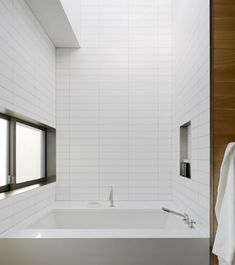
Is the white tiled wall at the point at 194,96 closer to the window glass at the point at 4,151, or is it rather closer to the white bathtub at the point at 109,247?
the white bathtub at the point at 109,247

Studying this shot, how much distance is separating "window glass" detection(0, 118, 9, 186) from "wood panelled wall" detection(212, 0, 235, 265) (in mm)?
1698

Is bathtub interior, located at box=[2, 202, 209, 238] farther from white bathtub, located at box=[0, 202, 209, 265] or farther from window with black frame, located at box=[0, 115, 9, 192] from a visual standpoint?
white bathtub, located at box=[0, 202, 209, 265]

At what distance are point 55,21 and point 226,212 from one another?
235 cm

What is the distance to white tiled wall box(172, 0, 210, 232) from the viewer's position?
254 cm

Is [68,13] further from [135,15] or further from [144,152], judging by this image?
[144,152]

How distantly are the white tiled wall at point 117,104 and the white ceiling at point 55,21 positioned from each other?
237 millimetres

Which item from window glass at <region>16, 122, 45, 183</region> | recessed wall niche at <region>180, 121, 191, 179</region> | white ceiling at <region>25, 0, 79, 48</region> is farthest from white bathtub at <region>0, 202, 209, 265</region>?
white ceiling at <region>25, 0, 79, 48</region>

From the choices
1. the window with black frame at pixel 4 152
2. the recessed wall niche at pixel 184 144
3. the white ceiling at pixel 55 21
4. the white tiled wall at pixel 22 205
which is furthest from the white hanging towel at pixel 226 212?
the white ceiling at pixel 55 21

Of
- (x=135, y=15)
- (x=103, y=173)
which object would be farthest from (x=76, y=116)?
(x=135, y=15)

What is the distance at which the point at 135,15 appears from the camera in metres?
4.11

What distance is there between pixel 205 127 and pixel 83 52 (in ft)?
6.93

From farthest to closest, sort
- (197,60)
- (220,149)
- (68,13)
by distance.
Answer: (68,13), (197,60), (220,149)

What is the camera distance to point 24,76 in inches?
113

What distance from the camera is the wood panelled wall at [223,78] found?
2.35 m
